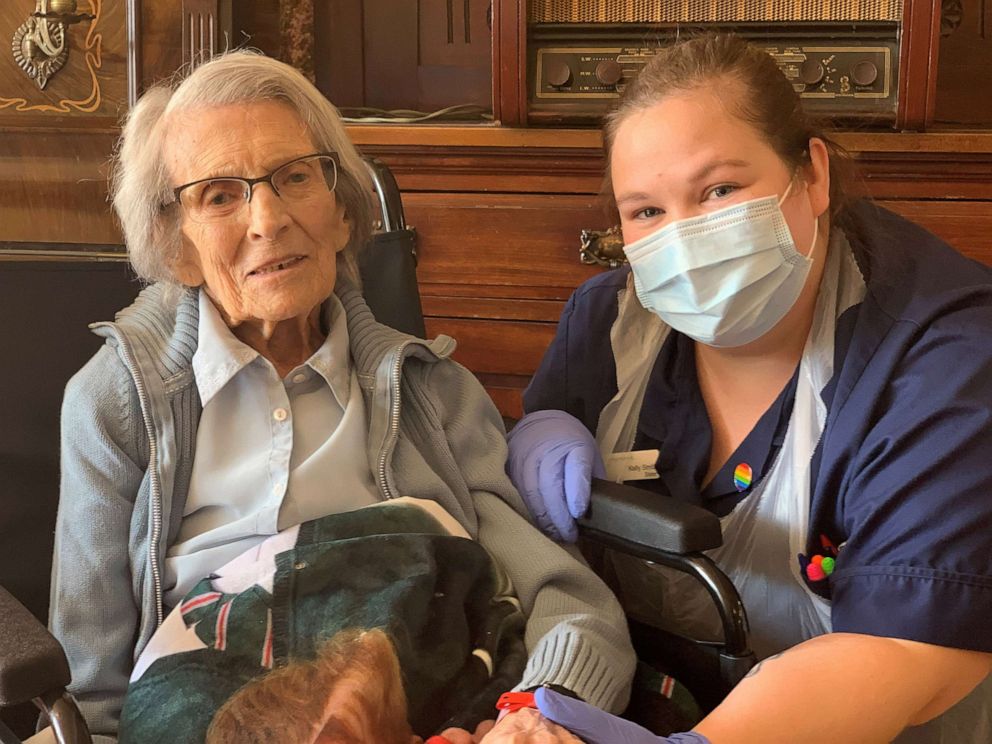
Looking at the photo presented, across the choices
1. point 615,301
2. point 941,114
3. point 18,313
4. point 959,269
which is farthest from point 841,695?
point 941,114

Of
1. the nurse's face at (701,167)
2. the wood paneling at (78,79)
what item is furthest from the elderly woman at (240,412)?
the wood paneling at (78,79)

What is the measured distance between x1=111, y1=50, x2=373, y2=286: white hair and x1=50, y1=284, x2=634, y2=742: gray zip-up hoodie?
6 cm

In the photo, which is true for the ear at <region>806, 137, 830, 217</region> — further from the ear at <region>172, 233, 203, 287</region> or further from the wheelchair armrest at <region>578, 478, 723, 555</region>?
the ear at <region>172, 233, 203, 287</region>

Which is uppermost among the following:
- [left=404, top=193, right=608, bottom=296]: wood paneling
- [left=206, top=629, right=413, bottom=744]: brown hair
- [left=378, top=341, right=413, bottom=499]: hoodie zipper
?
[left=404, top=193, right=608, bottom=296]: wood paneling

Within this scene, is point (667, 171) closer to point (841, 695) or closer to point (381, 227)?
point (381, 227)

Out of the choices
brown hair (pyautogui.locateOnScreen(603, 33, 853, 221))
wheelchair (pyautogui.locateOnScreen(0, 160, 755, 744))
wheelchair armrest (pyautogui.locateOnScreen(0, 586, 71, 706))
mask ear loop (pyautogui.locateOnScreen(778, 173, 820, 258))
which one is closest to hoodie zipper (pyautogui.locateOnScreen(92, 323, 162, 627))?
wheelchair (pyautogui.locateOnScreen(0, 160, 755, 744))

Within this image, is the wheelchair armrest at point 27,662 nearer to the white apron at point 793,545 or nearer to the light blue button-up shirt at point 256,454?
the light blue button-up shirt at point 256,454

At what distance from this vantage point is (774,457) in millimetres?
1419

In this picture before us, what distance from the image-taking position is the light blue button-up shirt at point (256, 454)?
130 centimetres

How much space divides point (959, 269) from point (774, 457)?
0.33 metres

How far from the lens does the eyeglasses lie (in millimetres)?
1322

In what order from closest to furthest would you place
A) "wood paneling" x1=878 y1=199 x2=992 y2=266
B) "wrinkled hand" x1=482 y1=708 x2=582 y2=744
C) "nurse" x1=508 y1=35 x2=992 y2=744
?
"wrinkled hand" x1=482 y1=708 x2=582 y2=744, "nurse" x1=508 y1=35 x2=992 y2=744, "wood paneling" x1=878 y1=199 x2=992 y2=266

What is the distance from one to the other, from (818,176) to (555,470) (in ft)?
1.75

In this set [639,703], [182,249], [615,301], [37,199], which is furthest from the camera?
[37,199]
